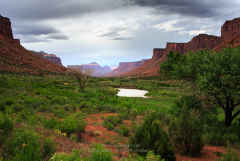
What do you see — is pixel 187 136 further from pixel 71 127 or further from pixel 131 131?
pixel 71 127

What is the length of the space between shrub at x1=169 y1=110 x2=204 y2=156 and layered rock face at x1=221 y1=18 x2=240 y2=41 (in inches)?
5940

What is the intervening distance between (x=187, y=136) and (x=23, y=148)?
6.59 metres

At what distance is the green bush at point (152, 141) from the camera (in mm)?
6777

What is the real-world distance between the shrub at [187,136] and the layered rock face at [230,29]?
15087 centimetres

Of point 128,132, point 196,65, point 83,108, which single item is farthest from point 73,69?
point 128,132

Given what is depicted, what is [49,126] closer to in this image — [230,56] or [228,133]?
[228,133]

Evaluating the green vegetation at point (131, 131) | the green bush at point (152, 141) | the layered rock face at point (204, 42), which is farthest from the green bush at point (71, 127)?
the layered rock face at point (204, 42)

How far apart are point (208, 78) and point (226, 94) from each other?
1.40 metres

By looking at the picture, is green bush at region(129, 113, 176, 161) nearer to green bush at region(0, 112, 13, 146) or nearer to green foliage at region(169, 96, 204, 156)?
green foliage at region(169, 96, 204, 156)

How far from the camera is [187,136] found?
8719mm

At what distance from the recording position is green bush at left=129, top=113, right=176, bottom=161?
678 centimetres

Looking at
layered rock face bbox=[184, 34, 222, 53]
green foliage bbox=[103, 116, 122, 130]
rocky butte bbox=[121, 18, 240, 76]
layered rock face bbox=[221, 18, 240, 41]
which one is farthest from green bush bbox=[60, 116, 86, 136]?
layered rock face bbox=[184, 34, 222, 53]

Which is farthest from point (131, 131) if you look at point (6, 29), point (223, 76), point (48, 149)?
point (6, 29)

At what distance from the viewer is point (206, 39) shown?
175m
